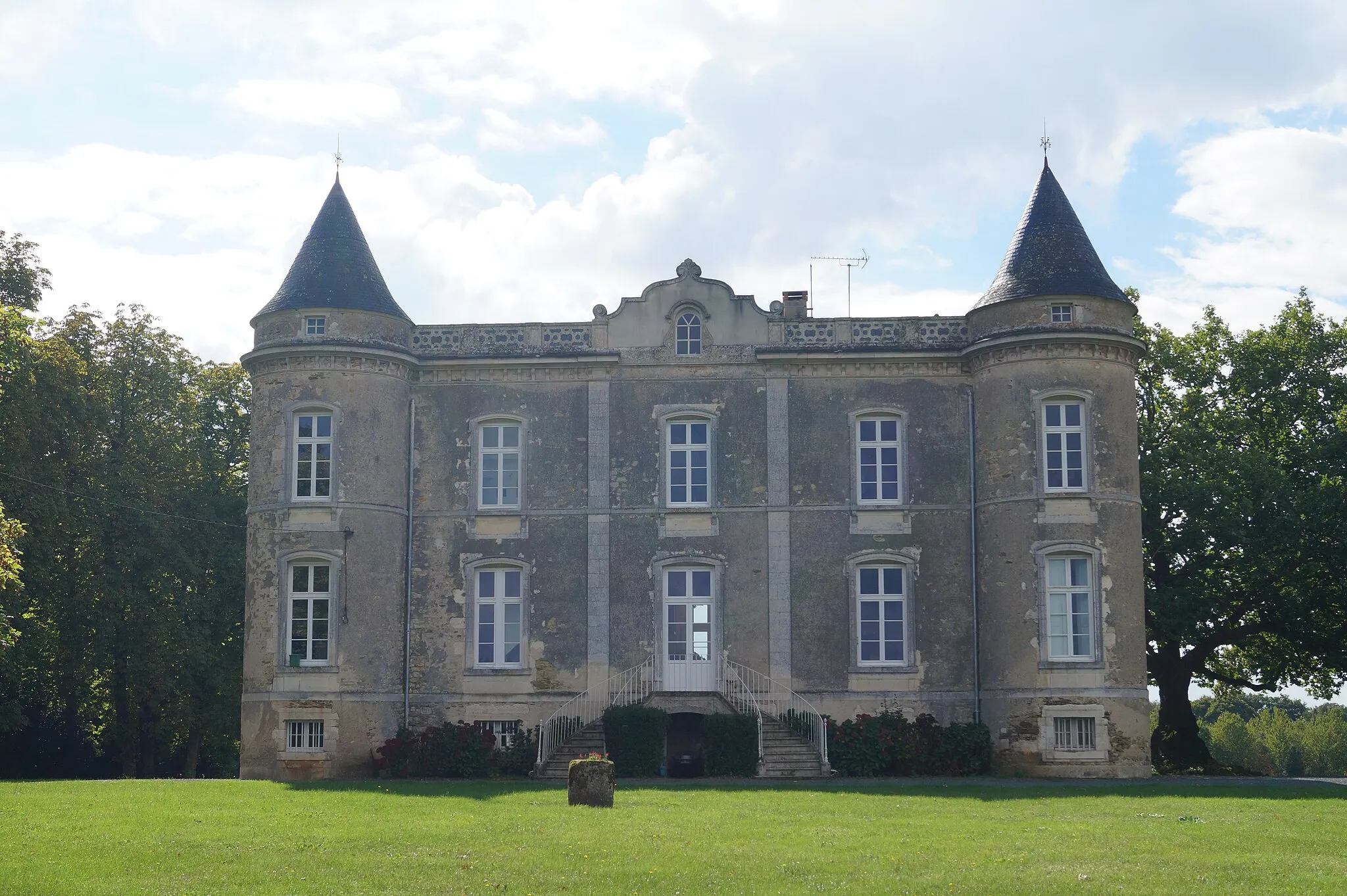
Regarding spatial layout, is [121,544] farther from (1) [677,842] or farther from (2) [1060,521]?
(1) [677,842]

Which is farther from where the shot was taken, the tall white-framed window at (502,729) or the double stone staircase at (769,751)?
the tall white-framed window at (502,729)

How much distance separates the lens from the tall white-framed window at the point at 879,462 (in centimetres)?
3081

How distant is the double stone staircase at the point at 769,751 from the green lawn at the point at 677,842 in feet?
14.2

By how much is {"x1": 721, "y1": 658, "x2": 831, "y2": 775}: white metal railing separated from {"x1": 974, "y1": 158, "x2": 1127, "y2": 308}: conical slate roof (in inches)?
350

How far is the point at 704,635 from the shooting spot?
3053cm

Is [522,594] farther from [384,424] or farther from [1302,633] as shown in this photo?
[1302,633]

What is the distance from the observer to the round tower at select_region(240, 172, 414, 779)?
29516 mm

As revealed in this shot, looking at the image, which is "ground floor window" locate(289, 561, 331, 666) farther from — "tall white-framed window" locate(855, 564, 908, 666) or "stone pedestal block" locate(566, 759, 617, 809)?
"tall white-framed window" locate(855, 564, 908, 666)

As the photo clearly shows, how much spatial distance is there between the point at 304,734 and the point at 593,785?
33.9 ft

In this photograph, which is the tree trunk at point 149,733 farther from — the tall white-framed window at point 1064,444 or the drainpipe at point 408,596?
the tall white-framed window at point 1064,444

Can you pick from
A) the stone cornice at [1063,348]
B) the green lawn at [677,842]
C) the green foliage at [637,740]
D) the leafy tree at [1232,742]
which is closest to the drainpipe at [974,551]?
the stone cornice at [1063,348]

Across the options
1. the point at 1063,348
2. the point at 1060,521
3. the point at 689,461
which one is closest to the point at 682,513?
the point at 689,461

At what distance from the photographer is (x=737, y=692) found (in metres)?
30.0

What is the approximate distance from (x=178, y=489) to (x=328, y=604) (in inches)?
333
